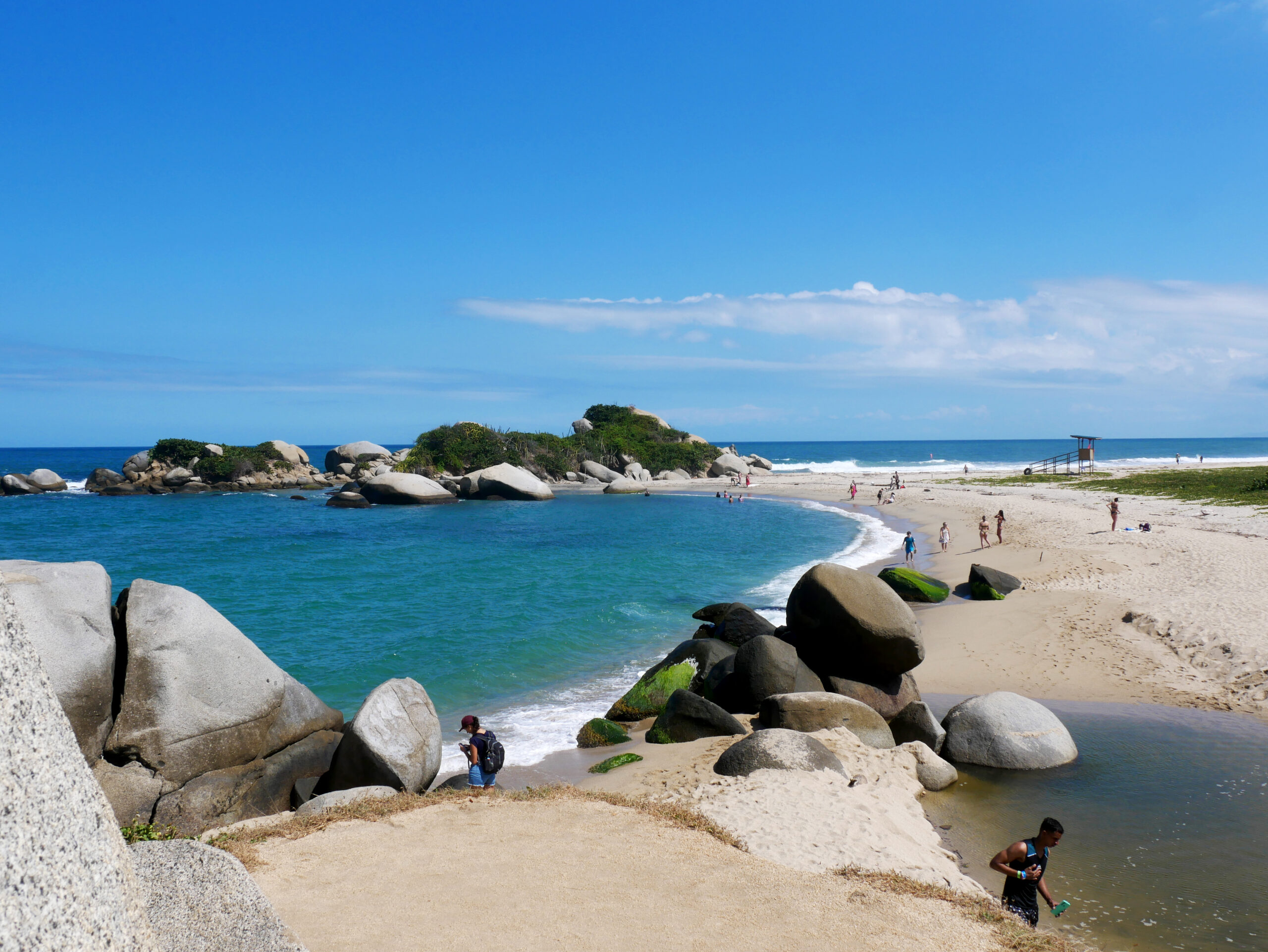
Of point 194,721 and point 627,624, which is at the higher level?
point 194,721

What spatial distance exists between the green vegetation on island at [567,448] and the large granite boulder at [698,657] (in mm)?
57083

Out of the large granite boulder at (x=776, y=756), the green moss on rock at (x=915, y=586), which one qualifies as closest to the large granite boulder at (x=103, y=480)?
the green moss on rock at (x=915, y=586)

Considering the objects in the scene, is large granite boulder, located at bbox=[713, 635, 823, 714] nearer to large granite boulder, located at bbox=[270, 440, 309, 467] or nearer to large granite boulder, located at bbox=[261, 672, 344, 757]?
large granite boulder, located at bbox=[261, 672, 344, 757]

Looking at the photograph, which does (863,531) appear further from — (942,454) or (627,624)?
(942,454)

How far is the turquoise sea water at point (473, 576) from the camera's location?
1683 cm

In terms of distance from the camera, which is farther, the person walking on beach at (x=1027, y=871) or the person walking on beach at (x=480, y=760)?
the person walking on beach at (x=480, y=760)

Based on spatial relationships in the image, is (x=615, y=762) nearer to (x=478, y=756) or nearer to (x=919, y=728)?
(x=478, y=756)

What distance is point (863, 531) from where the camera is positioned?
40656 millimetres

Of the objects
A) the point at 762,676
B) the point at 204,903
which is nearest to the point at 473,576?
the point at 762,676

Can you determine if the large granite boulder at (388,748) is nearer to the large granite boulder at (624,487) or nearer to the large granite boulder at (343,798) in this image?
the large granite boulder at (343,798)

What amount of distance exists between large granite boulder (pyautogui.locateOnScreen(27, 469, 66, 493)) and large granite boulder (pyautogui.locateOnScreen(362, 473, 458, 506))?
33.2 m

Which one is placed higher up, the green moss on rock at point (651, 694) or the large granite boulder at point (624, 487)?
the large granite boulder at point (624, 487)

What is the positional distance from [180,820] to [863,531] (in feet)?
119

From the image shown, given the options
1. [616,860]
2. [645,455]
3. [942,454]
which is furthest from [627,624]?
[942,454]
